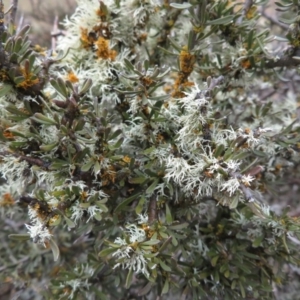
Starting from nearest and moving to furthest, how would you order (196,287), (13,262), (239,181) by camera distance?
(239,181), (196,287), (13,262)

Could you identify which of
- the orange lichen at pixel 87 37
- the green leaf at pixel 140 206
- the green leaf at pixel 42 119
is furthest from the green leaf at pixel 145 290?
the orange lichen at pixel 87 37

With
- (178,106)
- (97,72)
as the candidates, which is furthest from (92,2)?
(178,106)

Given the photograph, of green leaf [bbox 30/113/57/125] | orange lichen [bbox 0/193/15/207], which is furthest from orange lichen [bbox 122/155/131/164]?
orange lichen [bbox 0/193/15/207]

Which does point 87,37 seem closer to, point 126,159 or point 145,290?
point 126,159

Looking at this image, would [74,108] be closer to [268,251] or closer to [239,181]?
[239,181]

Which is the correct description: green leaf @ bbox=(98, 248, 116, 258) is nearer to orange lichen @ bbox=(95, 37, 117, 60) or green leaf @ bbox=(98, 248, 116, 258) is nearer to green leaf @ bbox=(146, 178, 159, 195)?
green leaf @ bbox=(146, 178, 159, 195)

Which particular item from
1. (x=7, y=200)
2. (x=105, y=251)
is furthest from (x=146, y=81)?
(x=7, y=200)

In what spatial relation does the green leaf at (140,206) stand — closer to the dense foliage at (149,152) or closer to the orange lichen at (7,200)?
the dense foliage at (149,152)
